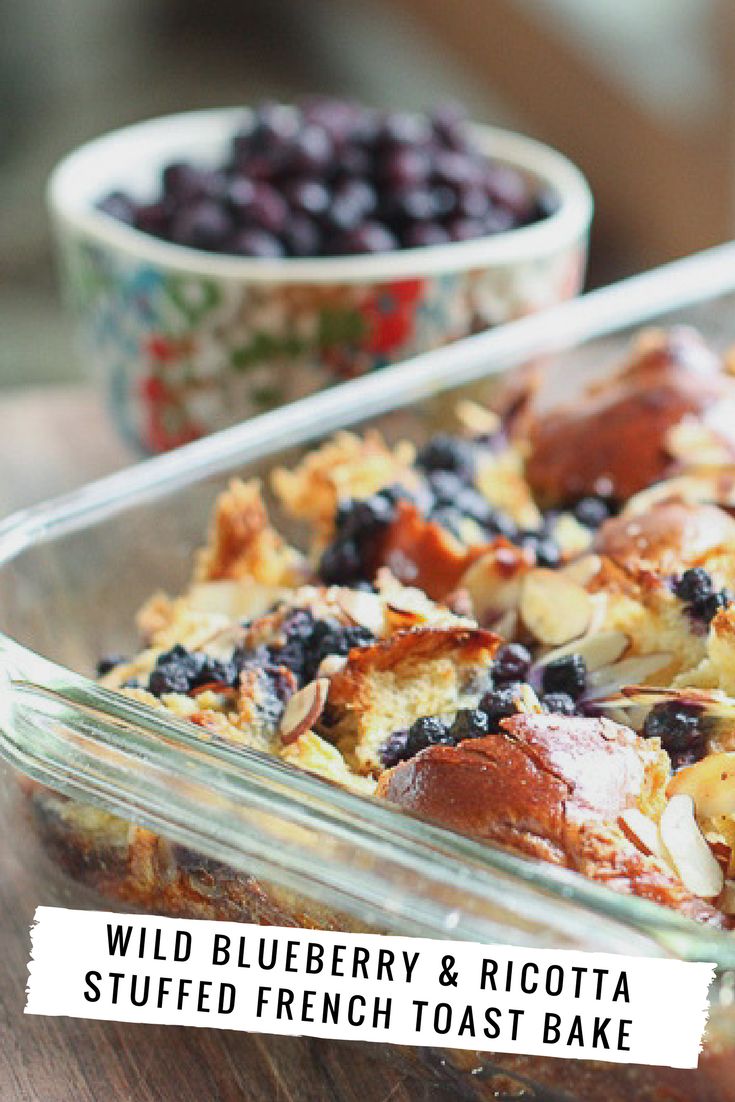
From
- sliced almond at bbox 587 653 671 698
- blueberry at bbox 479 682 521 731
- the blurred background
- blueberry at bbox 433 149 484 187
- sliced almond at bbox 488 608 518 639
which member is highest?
blueberry at bbox 433 149 484 187

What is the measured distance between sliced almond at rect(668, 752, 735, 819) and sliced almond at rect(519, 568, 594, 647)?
181mm

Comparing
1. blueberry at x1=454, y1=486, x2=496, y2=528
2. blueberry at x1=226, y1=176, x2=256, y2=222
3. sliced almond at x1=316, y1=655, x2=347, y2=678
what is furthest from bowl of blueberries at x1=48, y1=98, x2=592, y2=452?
sliced almond at x1=316, y1=655, x2=347, y2=678

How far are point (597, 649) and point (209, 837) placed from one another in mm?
299

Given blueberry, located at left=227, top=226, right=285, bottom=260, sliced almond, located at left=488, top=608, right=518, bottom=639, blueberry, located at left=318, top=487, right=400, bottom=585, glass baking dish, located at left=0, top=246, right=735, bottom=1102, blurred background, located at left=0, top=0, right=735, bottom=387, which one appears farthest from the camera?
blurred background, located at left=0, top=0, right=735, bottom=387

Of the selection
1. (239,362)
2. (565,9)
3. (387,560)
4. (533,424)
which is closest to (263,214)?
(239,362)

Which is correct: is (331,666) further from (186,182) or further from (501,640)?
(186,182)

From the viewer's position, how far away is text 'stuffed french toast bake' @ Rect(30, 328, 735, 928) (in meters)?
0.79

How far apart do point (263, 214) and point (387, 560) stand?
0.52m

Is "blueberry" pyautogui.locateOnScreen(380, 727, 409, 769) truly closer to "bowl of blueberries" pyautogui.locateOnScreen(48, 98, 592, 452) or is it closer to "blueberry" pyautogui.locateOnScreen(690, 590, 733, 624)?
"blueberry" pyautogui.locateOnScreen(690, 590, 733, 624)

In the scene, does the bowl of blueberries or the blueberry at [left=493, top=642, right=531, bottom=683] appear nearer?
the blueberry at [left=493, top=642, right=531, bottom=683]

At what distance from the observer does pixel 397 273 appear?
145 cm

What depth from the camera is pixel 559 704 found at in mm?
908

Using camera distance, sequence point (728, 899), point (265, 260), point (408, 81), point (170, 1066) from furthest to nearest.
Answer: point (408, 81) < point (265, 260) < point (170, 1066) < point (728, 899)

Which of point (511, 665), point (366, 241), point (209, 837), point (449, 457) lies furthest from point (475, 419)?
point (209, 837)
